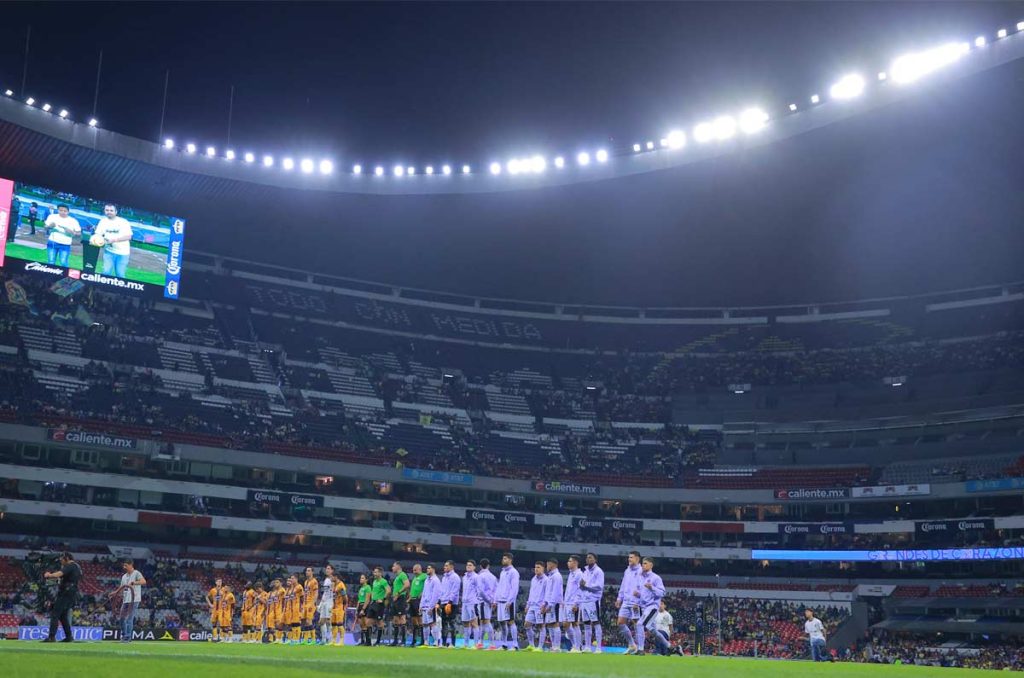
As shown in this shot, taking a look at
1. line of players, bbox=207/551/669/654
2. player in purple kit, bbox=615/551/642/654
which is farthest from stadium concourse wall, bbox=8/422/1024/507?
player in purple kit, bbox=615/551/642/654

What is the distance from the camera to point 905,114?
3994 cm

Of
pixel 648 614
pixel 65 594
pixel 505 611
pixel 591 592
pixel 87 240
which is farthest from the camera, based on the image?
pixel 87 240

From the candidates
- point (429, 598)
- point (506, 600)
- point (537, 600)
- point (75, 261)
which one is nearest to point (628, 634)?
point (537, 600)

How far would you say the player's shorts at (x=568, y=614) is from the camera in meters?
21.1

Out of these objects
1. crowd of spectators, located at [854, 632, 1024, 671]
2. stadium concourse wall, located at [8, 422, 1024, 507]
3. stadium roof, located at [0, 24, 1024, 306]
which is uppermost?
stadium roof, located at [0, 24, 1024, 306]

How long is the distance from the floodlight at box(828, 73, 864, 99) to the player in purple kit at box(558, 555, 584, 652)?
27.5m

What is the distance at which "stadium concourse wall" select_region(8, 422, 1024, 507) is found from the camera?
46.2 m

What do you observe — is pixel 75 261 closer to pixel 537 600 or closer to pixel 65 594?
pixel 65 594

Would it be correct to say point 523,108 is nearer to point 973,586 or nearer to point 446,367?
point 446,367

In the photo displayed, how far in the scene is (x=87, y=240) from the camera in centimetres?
4259

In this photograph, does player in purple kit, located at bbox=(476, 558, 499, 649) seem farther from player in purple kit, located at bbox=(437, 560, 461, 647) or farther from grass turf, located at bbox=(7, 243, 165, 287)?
grass turf, located at bbox=(7, 243, 165, 287)

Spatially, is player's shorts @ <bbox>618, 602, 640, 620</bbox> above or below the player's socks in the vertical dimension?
above

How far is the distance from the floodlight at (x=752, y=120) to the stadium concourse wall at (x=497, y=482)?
2447cm

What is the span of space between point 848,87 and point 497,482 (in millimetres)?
30626
